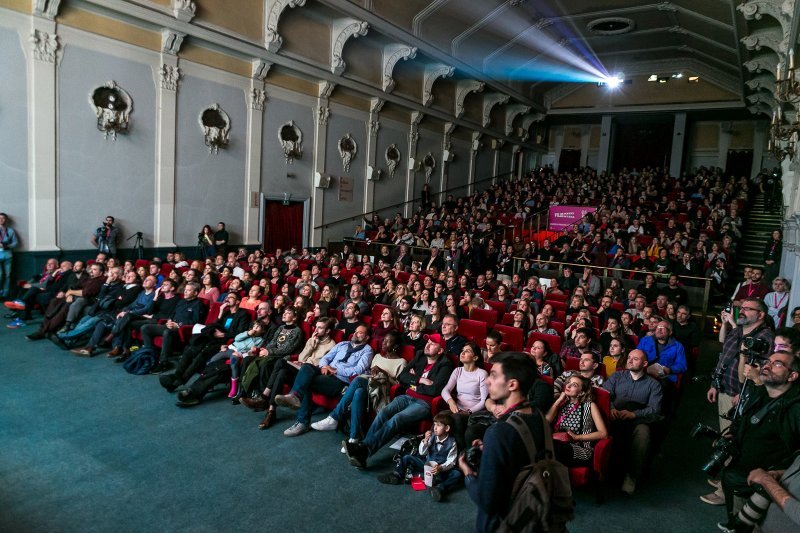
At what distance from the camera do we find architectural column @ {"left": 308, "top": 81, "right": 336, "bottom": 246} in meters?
14.4

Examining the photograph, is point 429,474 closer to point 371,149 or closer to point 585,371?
point 585,371

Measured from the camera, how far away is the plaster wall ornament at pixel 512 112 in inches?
901

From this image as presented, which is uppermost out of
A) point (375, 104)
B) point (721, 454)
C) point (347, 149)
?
point (375, 104)

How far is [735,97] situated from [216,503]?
2451cm

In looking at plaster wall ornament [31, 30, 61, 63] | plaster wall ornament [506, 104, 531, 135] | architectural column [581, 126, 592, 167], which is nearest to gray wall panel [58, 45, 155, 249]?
plaster wall ornament [31, 30, 61, 63]

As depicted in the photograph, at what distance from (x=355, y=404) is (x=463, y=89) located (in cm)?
1723

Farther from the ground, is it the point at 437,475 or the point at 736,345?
the point at 736,345

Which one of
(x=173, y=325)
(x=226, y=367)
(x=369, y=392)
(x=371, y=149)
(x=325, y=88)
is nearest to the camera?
(x=369, y=392)

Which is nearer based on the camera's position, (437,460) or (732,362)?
(437,460)

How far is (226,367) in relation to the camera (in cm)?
552

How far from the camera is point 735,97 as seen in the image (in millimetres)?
20531

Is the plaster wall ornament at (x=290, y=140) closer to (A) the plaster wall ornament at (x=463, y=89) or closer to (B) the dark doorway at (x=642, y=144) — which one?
(A) the plaster wall ornament at (x=463, y=89)

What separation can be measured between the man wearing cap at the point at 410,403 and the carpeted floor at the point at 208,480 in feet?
0.56

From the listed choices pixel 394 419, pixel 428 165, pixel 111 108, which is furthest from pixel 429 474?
pixel 428 165
